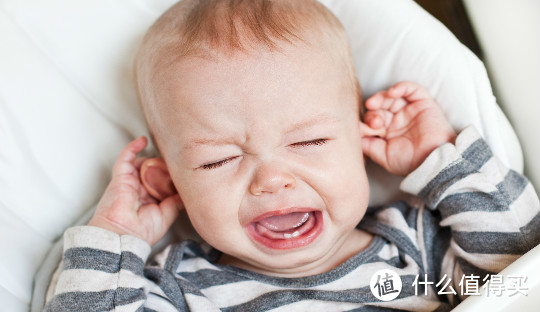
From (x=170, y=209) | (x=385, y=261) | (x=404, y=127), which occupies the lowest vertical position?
(x=385, y=261)

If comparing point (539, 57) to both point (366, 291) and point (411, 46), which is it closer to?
point (411, 46)

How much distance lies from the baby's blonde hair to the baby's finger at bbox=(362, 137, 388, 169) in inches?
4.4

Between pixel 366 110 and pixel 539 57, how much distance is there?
1.07 feet

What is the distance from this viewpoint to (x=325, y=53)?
2.93 feet

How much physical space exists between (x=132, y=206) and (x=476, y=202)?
59 centimetres

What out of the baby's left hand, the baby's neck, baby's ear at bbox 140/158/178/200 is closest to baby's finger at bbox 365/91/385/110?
the baby's left hand

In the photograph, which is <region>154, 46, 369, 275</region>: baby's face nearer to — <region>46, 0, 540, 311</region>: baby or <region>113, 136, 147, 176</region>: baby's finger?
<region>46, 0, 540, 311</region>: baby

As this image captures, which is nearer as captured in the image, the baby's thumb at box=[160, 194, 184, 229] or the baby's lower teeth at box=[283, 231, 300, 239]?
the baby's lower teeth at box=[283, 231, 300, 239]

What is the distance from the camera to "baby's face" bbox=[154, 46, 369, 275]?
2.70 ft

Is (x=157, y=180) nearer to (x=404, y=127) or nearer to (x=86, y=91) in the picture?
(x=86, y=91)

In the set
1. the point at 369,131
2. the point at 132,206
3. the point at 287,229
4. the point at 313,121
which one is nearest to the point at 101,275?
the point at 132,206

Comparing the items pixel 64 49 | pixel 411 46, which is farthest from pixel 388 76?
pixel 64 49

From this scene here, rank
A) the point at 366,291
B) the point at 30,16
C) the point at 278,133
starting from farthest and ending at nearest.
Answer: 1. the point at 30,16
2. the point at 366,291
3. the point at 278,133

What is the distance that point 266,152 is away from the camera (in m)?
0.83
